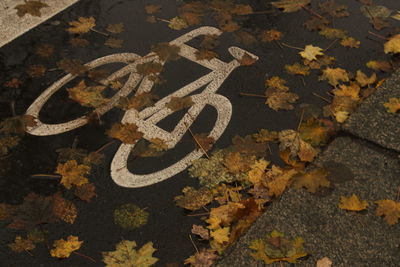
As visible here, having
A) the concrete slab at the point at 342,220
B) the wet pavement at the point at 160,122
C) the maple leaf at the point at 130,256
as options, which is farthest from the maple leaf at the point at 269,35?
the maple leaf at the point at 130,256

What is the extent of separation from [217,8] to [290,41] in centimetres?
88

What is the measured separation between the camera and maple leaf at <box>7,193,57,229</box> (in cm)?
281

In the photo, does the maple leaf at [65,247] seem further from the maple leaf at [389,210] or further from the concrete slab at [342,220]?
the maple leaf at [389,210]

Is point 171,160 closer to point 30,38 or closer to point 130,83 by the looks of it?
point 130,83

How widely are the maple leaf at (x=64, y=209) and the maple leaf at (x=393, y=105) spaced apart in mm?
2375

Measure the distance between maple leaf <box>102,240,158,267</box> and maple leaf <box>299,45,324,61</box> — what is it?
7.34 ft

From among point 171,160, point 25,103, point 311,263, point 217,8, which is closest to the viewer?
point 311,263

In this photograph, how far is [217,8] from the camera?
4516 millimetres

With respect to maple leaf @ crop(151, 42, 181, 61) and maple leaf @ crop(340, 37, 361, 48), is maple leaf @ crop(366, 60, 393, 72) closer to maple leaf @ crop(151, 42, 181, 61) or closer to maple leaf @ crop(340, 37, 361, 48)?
maple leaf @ crop(340, 37, 361, 48)

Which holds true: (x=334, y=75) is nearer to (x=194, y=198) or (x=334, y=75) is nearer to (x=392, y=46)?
(x=392, y=46)

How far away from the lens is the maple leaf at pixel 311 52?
3918 millimetres

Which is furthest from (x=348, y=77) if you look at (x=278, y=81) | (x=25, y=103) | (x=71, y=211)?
(x=25, y=103)

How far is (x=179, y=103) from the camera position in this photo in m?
3.53

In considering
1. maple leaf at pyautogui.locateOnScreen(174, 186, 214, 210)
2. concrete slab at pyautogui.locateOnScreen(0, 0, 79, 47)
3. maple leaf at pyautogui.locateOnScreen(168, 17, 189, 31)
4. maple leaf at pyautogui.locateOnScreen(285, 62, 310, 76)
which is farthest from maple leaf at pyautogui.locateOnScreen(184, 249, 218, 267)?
concrete slab at pyautogui.locateOnScreen(0, 0, 79, 47)
